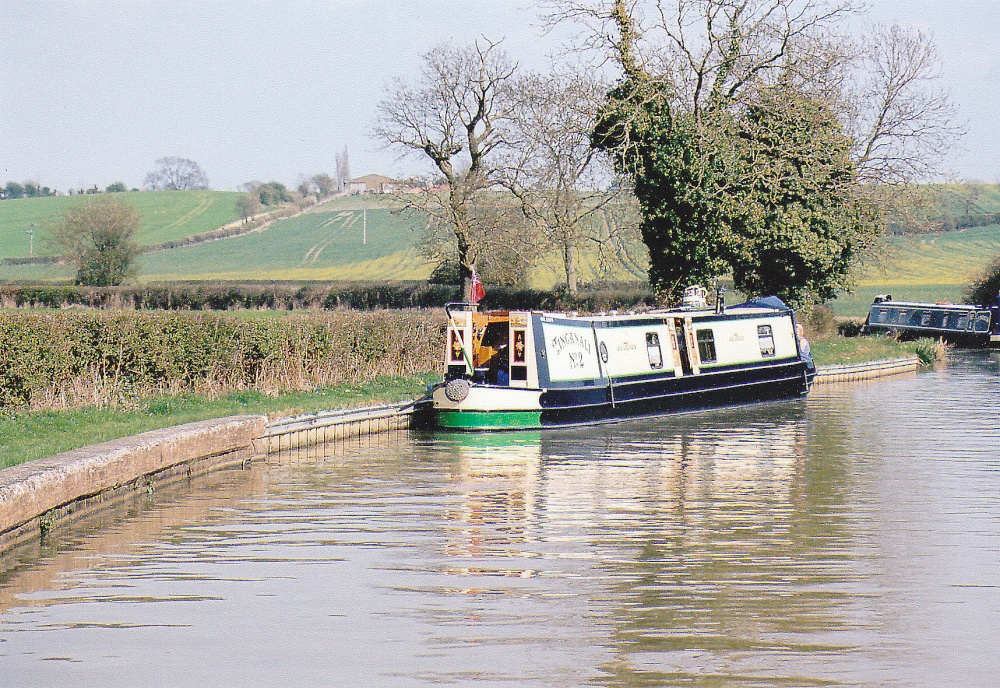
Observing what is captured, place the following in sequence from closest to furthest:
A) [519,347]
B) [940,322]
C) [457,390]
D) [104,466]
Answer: [104,466] < [457,390] < [519,347] < [940,322]

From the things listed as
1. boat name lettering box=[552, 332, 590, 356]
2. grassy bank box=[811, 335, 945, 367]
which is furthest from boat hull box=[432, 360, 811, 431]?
grassy bank box=[811, 335, 945, 367]

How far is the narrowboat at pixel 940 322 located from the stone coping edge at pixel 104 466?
3334cm

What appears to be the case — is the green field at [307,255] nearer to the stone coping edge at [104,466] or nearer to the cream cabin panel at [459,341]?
the cream cabin panel at [459,341]

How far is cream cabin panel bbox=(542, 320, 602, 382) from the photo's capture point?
21.4 meters

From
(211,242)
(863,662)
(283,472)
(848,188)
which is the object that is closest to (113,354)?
(283,472)

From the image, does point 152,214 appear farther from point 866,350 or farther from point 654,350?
point 654,350

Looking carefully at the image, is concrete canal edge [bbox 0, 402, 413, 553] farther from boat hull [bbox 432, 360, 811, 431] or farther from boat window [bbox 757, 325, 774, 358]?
boat window [bbox 757, 325, 774, 358]

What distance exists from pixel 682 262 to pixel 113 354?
1806 cm

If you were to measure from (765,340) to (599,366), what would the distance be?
18.5ft

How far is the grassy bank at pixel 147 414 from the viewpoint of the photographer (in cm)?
1377

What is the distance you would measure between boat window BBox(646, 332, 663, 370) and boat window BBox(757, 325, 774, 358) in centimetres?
341

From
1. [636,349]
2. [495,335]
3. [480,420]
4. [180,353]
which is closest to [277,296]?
[636,349]

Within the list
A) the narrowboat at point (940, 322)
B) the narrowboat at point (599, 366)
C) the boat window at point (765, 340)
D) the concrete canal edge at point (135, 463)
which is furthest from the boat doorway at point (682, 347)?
the narrowboat at point (940, 322)

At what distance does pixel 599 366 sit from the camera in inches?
882
